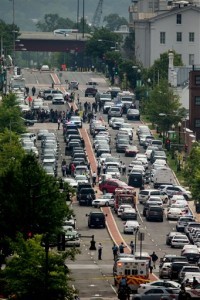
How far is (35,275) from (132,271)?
1252 centimetres

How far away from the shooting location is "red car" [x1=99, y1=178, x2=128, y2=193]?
166 metres

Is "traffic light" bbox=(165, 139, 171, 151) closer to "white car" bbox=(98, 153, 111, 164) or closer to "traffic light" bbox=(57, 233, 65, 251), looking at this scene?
"white car" bbox=(98, 153, 111, 164)

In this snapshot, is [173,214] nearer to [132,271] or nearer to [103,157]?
[103,157]

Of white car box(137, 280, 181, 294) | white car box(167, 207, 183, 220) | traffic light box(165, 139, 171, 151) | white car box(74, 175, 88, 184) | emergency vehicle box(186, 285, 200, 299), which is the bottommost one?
white car box(167, 207, 183, 220)

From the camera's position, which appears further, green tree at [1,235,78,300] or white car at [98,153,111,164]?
white car at [98,153,111,164]

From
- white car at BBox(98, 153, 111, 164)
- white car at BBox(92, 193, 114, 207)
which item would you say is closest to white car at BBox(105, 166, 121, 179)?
white car at BBox(98, 153, 111, 164)

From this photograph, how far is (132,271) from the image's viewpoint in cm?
11488

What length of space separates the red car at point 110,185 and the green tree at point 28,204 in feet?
135

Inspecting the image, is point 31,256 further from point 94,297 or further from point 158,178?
point 158,178

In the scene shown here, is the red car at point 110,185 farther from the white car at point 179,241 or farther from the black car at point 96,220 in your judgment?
the white car at point 179,241

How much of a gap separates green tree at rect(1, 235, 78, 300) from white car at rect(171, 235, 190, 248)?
2950cm

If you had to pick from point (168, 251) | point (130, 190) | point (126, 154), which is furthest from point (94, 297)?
point (126, 154)

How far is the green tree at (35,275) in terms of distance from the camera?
102 metres

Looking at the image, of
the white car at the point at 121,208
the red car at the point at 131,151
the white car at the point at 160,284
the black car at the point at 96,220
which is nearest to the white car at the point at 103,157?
the red car at the point at 131,151
